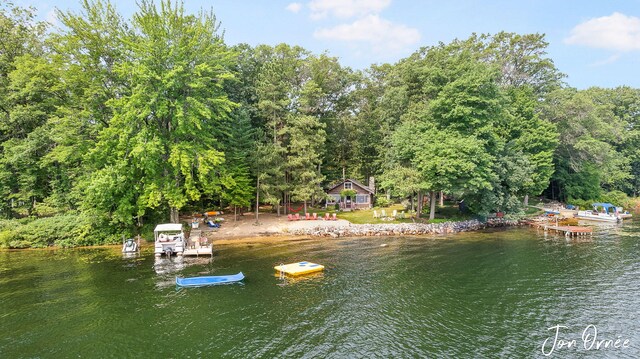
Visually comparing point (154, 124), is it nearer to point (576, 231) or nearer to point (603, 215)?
point (576, 231)

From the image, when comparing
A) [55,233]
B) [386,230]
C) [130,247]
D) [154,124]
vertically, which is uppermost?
[154,124]

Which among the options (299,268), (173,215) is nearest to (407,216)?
(299,268)

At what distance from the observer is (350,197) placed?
55562 mm

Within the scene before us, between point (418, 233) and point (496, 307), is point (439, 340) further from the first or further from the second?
point (418, 233)

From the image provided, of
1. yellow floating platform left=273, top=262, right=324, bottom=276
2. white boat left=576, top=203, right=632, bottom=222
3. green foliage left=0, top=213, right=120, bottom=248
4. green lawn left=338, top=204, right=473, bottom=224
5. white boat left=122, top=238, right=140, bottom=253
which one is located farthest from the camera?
white boat left=576, top=203, right=632, bottom=222

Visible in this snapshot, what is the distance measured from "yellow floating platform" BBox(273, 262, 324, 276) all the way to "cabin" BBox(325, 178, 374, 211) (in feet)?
98.9

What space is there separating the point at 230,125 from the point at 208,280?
27.2 m

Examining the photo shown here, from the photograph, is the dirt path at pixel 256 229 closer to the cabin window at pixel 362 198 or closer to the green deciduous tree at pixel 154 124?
the green deciduous tree at pixel 154 124

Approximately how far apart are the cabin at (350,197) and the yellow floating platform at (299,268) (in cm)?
3014

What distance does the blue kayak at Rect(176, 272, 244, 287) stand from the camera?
21.5 meters

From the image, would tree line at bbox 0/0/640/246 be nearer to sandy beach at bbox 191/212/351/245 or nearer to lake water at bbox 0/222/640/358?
sandy beach at bbox 191/212/351/245

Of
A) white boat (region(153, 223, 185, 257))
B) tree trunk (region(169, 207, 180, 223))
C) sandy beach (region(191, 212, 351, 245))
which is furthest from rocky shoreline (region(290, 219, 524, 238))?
white boat (region(153, 223, 185, 257))

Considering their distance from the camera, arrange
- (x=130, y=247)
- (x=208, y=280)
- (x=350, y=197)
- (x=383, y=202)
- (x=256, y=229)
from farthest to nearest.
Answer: (x=350, y=197) → (x=383, y=202) → (x=256, y=229) → (x=130, y=247) → (x=208, y=280)
